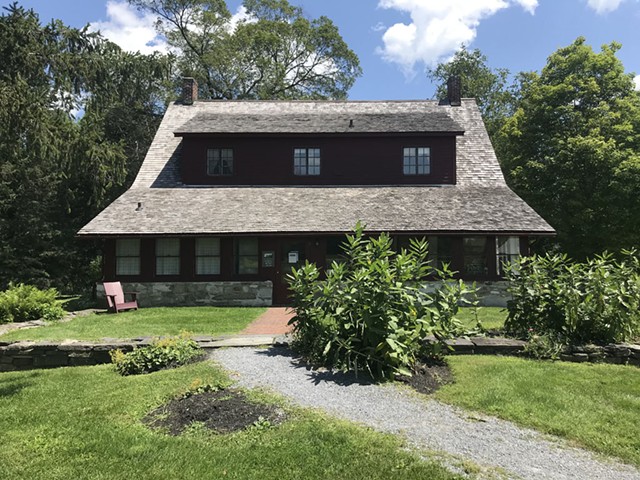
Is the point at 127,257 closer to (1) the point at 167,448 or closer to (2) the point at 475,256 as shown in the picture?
(2) the point at 475,256

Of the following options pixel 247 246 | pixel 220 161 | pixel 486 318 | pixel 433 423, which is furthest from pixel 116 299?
pixel 433 423

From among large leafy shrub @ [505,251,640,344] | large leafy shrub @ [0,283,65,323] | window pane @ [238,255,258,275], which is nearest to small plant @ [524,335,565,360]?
large leafy shrub @ [505,251,640,344]

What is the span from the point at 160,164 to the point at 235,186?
139 inches

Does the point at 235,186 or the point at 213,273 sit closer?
the point at 213,273

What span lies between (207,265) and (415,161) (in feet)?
30.0

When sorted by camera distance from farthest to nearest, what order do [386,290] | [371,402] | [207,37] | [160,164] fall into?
[207,37]
[160,164]
[386,290]
[371,402]

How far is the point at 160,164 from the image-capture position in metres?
18.8

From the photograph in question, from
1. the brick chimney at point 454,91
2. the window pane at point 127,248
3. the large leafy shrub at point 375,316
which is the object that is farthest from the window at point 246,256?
the brick chimney at point 454,91

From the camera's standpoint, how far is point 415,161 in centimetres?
1819

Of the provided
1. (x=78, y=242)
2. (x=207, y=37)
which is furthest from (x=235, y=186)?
(x=207, y=37)

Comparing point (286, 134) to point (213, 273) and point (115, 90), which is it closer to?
point (213, 273)

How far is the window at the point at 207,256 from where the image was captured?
1531 centimetres

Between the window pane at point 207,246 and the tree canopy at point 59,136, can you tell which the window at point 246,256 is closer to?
A: the window pane at point 207,246

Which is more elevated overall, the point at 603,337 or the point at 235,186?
the point at 235,186
